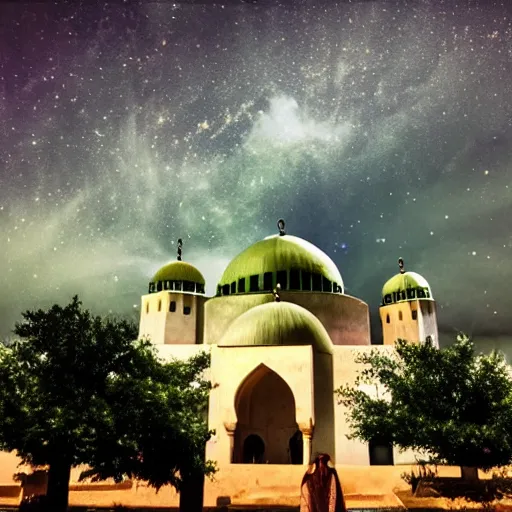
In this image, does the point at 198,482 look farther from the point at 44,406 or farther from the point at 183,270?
the point at 183,270

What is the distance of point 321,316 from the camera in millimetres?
20438

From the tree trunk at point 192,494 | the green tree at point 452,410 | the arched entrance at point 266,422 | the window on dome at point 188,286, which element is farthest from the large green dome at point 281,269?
the tree trunk at point 192,494

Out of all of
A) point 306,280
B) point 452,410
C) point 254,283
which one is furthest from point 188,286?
point 452,410

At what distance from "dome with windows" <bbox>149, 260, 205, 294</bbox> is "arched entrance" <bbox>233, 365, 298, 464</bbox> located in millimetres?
7684

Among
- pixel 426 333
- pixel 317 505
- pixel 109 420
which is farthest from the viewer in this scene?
pixel 426 333

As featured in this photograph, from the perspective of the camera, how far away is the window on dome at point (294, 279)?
2112 cm

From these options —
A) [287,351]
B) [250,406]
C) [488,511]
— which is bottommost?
[488,511]

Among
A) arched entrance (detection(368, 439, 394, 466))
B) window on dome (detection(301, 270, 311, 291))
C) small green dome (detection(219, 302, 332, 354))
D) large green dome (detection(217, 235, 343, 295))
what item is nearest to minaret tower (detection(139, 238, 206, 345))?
large green dome (detection(217, 235, 343, 295))

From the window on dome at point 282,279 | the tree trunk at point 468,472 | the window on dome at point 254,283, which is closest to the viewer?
the tree trunk at point 468,472

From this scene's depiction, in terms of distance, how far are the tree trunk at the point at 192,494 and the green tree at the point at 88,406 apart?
16 cm

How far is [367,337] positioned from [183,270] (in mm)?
8735

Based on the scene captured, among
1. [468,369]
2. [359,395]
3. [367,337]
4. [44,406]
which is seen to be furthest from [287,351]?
[44,406]

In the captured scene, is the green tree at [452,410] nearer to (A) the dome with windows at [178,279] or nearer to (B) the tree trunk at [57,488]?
(B) the tree trunk at [57,488]

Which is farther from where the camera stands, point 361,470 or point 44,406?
point 361,470
